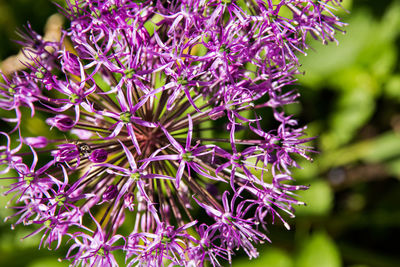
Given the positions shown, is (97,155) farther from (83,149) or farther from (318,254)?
→ (318,254)

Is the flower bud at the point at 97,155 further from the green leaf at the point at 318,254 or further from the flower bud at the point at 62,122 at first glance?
the green leaf at the point at 318,254

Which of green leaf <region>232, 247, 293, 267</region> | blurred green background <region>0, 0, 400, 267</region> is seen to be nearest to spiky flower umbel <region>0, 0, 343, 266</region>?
green leaf <region>232, 247, 293, 267</region>

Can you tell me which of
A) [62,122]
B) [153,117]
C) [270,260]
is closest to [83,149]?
[62,122]

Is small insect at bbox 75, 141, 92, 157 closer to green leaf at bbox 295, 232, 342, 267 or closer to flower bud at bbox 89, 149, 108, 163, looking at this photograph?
flower bud at bbox 89, 149, 108, 163

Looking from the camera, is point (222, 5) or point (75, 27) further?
point (75, 27)

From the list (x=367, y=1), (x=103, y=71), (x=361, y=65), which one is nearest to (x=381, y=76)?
(x=361, y=65)

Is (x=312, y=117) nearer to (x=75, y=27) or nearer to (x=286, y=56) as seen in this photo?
(x=286, y=56)

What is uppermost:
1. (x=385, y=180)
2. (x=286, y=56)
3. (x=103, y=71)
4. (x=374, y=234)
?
(x=286, y=56)

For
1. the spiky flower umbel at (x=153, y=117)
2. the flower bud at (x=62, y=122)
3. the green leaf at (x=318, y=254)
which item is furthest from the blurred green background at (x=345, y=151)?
the flower bud at (x=62, y=122)
